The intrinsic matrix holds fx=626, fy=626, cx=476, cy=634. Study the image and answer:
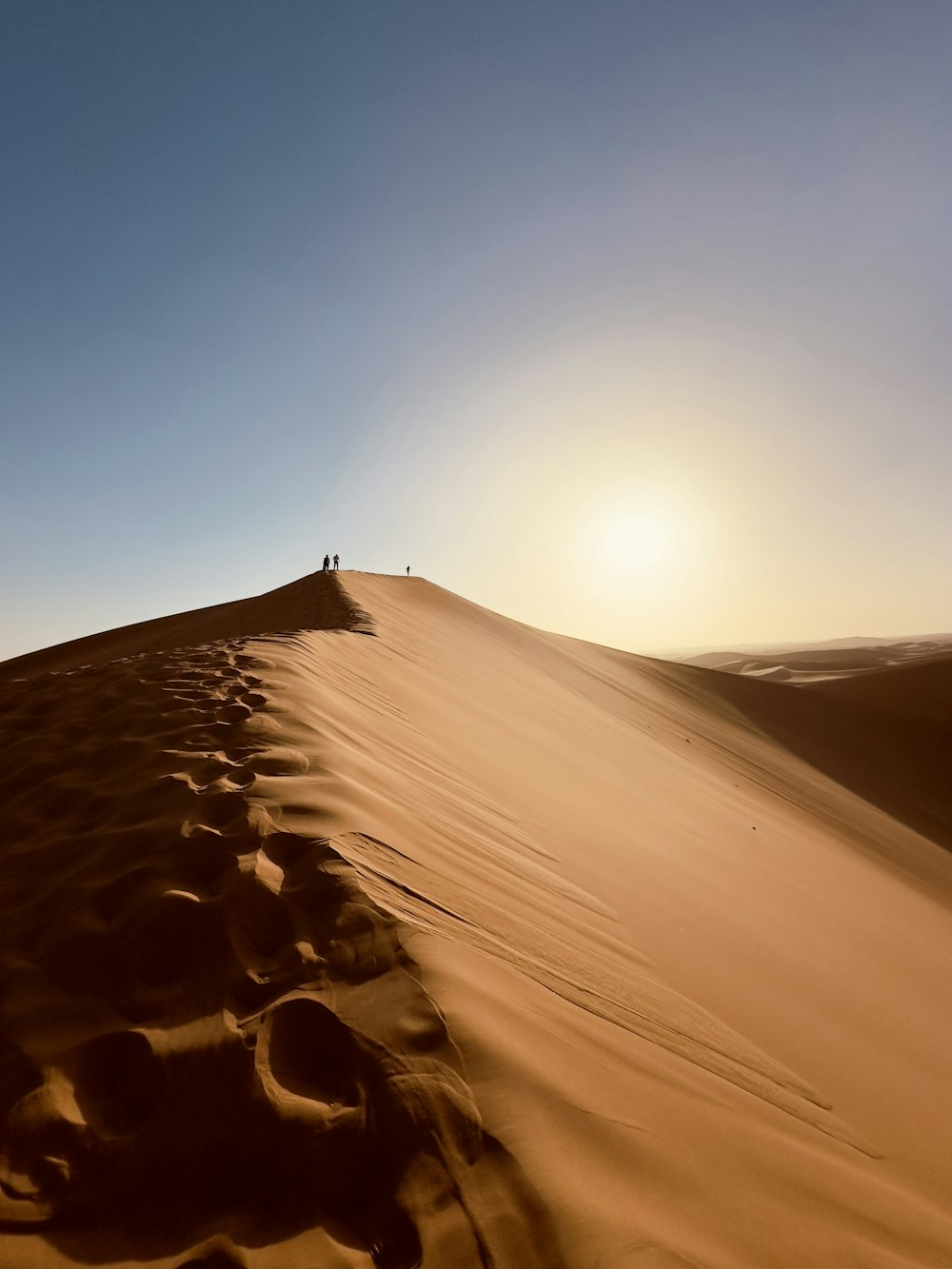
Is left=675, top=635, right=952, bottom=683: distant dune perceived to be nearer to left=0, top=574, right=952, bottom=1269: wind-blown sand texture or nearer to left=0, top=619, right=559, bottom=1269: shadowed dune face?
left=0, top=574, right=952, bottom=1269: wind-blown sand texture

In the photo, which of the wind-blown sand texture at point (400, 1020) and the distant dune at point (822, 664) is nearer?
the wind-blown sand texture at point (400, 1020)

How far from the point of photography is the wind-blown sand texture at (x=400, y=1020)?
121cm

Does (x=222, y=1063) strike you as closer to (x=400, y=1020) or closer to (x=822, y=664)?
(x=400, y=1020)

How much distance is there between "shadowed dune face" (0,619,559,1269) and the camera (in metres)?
1.16

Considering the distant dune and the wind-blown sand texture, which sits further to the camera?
the distant dune

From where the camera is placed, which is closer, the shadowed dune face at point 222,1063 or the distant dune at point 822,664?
the shadowed dune face at point 222,1063

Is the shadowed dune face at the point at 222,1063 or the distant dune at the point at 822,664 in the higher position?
the shadowed dune face at the point at 222,1063

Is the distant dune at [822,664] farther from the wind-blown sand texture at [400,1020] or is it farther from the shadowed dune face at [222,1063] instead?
the shadowed dune face at [222,1063]

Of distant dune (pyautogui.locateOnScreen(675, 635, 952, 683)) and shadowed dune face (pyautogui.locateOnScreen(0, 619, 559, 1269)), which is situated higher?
shadowed dune face (pyautogui.locateOnScreen(0, 619, 559, 1269))

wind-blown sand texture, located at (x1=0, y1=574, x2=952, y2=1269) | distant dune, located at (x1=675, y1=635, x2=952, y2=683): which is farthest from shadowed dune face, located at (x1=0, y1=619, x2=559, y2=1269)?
distant dune, located at (x1=675, y1=635, x2=952, y2=683)

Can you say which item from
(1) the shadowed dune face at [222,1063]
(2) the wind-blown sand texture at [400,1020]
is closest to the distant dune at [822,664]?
(2) the wind-blown sand texture at [400,1020]

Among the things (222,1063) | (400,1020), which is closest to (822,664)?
(400,1020)

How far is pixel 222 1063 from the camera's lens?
4.60 ft

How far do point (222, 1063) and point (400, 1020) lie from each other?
16.0 inches
